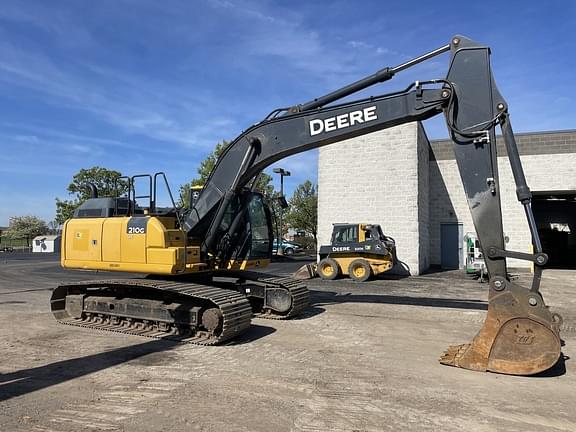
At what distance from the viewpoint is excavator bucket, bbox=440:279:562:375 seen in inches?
236

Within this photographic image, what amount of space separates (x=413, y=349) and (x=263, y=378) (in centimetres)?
288

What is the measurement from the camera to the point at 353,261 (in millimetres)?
19156

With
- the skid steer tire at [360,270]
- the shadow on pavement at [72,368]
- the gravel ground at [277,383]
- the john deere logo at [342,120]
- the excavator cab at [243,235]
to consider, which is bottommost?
the gravel ground at [277,383]

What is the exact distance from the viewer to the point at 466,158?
7.10 m

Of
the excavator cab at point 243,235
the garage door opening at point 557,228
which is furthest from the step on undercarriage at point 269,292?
the garage door opening at point 557,228

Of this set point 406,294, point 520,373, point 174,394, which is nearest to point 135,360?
point 174,394

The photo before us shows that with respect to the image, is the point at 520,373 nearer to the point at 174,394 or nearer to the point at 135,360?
the point at 174,394

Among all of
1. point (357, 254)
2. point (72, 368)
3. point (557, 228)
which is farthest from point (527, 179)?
point (72, 368)

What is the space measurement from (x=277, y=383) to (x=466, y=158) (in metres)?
4.23

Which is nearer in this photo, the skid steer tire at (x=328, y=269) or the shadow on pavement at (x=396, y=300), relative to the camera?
the shadow on pavement at (x=396, y=300)

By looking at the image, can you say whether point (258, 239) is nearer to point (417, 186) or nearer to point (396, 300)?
point (396, 300)

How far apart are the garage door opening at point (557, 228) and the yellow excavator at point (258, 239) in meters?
27.5

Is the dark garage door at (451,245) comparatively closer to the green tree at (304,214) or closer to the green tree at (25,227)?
the green tree at (304,214)

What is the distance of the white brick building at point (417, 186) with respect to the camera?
72.0ft
